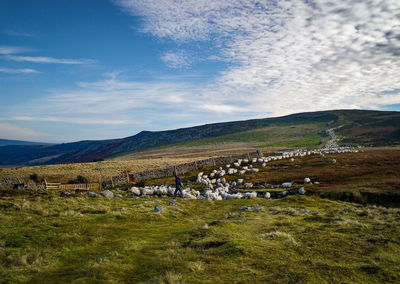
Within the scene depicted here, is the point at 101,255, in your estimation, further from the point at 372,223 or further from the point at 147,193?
the point at 147,193

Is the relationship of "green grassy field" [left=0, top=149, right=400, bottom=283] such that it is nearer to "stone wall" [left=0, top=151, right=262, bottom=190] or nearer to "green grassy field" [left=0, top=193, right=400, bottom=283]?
"green grassy field" [left=0, top=193, right=400, bottom=283]

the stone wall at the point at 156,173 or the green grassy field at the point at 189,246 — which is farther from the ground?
the green grassy field at the point at 189,246

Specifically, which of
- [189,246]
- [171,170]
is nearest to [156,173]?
[171,170]

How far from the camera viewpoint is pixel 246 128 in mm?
Answer: 194125

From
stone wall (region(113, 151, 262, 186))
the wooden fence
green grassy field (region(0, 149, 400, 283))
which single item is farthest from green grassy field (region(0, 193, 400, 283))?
stone wall (region(113, 151, 262, 186))

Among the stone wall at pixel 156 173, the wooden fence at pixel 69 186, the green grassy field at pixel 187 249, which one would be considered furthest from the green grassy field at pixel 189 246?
the stone wall at pixel 156 173

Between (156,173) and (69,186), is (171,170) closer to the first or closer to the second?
(156,173)

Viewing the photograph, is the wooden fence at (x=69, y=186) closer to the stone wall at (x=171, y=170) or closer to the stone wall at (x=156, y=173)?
the stone wall at (x=156, y=173)

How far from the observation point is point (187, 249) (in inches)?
365

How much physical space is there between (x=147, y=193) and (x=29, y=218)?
16.9 m

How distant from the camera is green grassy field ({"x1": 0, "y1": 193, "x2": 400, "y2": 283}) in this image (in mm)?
7195

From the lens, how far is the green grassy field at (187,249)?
7.20 m

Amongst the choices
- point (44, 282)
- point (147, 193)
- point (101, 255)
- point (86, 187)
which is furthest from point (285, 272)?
point (86, 187)

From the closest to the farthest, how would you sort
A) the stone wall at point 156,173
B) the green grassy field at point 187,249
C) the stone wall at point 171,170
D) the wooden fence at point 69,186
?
the green grassy field at point 187,249
the wooden fence at point 69,186
the stone wall at point 156,173
the stone wall at point 171,170
